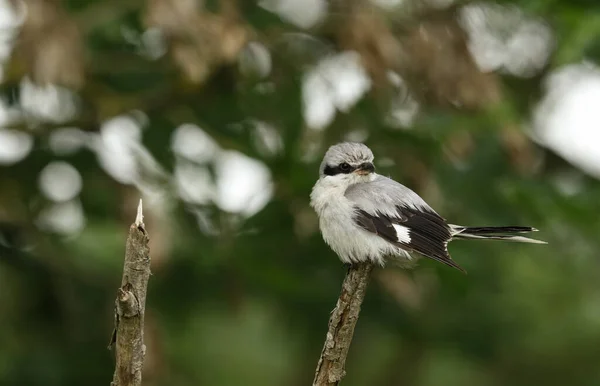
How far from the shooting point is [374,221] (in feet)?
9.11

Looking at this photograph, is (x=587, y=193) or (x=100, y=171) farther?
(x=100, y=171)

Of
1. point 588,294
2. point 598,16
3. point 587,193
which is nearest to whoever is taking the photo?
point 598,16

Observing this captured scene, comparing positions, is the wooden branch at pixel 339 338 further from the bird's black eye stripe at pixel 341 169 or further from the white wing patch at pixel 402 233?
the bird's black eye stripe at pixel 341 169

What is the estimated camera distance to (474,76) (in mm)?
4500

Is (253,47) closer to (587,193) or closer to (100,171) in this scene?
(100,171)

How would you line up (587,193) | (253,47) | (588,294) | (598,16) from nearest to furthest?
1. (598,16)
2. (587,193)
3. (253,47)
4. (588,294)

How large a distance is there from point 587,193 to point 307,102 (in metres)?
1.44

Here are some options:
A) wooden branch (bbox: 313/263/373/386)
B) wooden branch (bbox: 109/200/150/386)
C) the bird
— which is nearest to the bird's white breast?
the bird

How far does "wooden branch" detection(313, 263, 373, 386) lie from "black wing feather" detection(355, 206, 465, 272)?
29 centimetres

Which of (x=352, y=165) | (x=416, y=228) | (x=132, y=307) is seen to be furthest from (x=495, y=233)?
(x=132, y=307)

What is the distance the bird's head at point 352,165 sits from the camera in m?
2.94

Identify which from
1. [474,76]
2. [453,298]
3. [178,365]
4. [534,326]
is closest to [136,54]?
[474,76]

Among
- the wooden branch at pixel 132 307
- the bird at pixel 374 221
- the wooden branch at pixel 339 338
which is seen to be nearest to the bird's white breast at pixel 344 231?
the bird at pixel 374 221

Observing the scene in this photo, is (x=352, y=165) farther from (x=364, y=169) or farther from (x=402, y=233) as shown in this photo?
(x=402, y=233)
